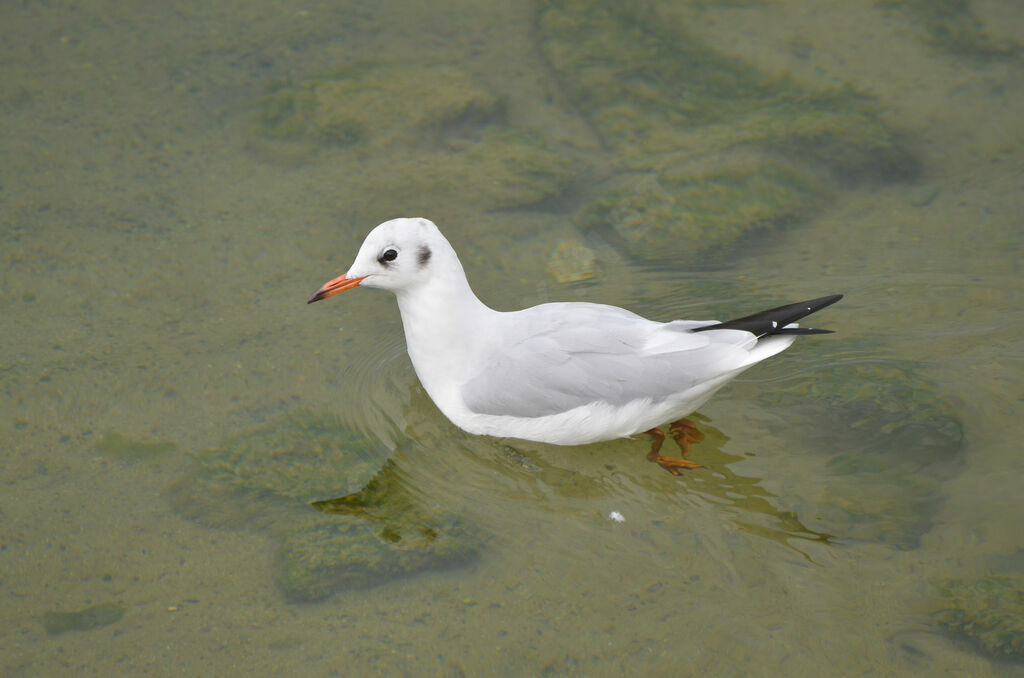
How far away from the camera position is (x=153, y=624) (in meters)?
3.73

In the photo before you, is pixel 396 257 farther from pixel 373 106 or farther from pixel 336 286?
pixel 373 106

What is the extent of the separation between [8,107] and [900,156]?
5547mm

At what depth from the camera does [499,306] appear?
17.3 feet

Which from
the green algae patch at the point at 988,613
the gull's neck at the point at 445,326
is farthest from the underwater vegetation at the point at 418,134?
the green algae patch at the point at 988,613

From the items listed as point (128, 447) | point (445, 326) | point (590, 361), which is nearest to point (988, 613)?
point (590, 361)

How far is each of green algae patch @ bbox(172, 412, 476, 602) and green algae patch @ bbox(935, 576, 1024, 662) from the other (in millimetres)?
1772

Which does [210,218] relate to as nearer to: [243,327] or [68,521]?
[243,327]

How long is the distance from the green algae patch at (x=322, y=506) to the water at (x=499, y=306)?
75mm

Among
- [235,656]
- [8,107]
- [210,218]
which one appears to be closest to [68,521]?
[235,656]

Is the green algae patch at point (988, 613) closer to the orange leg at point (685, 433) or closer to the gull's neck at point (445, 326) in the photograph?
the orange leg at point (685, 433)

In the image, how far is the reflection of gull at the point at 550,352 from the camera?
13.6 feet

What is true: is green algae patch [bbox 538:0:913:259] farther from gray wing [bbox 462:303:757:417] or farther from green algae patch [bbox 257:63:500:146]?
gray wing [bbox 462:303:757:417]

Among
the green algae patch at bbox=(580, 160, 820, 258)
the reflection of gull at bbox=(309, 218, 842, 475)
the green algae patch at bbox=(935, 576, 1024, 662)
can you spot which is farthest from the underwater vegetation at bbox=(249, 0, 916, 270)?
the green algae patch at bbox=(935, 576, 1024, 662)

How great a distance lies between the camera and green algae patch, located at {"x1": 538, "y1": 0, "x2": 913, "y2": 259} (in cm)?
573
